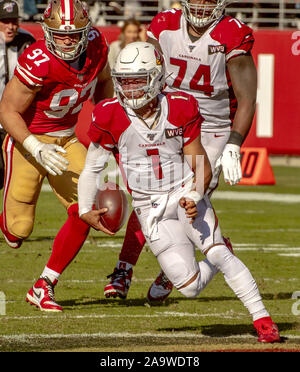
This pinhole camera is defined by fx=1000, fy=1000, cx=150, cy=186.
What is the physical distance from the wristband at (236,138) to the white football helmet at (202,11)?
82 centimetres

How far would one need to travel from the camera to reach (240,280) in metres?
5.08

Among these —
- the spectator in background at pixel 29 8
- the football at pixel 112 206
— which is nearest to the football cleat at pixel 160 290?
the football at pixel 112 206

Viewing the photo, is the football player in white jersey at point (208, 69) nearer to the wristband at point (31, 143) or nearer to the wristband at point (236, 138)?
the wristband at point (236, 138)

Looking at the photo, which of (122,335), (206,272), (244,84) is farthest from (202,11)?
(122,335)

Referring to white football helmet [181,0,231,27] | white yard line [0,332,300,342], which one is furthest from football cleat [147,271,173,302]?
white football helmet [181,0,231,27]

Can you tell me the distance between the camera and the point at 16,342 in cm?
502

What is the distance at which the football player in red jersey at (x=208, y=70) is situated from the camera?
606 cm

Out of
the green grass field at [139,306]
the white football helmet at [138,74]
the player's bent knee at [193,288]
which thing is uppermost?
the white football helmet at [138,74]

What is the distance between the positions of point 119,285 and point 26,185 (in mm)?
857

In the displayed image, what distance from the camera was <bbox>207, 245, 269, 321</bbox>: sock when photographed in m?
5.07

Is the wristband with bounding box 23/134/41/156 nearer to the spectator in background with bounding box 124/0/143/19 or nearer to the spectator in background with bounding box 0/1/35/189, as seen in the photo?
the spectator in background with bounding box 0/1/35/189

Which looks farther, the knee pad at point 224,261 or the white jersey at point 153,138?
the white jersey at point 153,138

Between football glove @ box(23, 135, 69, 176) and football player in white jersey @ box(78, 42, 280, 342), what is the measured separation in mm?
272
